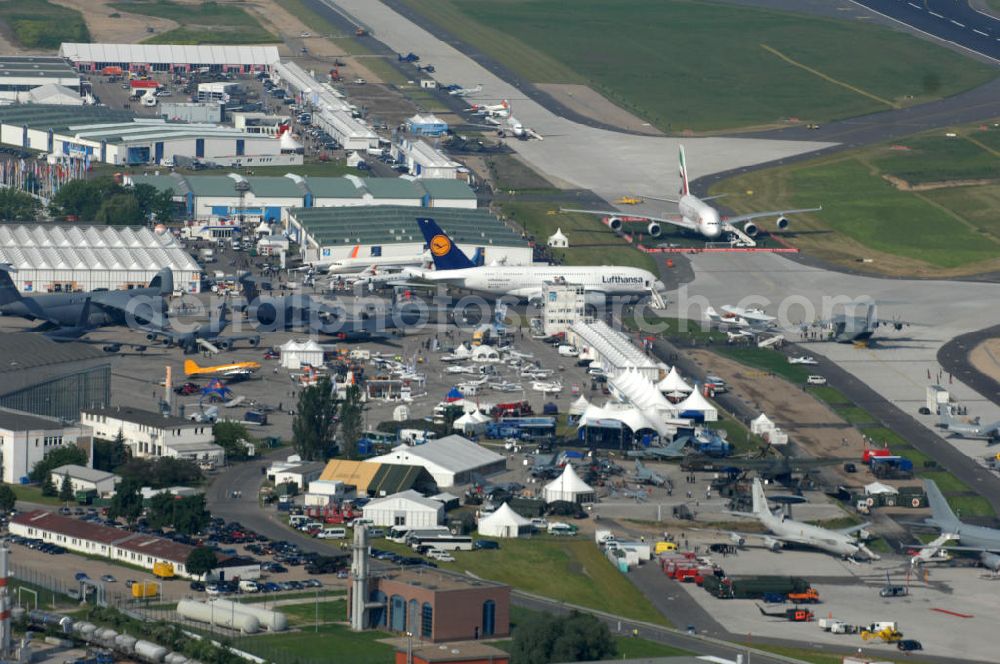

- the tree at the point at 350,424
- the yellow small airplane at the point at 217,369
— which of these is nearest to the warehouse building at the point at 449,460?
the tree at the point at 350,424

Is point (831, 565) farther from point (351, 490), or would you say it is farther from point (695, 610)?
point (351, 490)

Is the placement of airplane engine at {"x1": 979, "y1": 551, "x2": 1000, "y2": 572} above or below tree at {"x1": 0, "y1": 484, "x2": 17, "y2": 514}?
below

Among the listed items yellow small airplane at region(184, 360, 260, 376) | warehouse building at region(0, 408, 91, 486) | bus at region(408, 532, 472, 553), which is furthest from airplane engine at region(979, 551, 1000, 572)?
yellow small airplane at region(184, 360, 260, 376)

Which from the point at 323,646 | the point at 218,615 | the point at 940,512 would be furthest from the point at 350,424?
the point at 323,646

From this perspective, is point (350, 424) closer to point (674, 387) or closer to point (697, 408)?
point (697, 408)

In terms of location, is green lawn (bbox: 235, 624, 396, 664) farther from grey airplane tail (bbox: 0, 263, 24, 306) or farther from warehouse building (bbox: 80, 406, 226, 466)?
grey airplane tail (bbox: 0, 263, 24, 306)

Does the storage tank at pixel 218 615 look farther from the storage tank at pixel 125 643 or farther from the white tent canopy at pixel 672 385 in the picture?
the white tent canopy at pixel 672 385

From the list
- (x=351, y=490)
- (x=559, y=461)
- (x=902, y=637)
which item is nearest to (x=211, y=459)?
(x=351, y=490)
